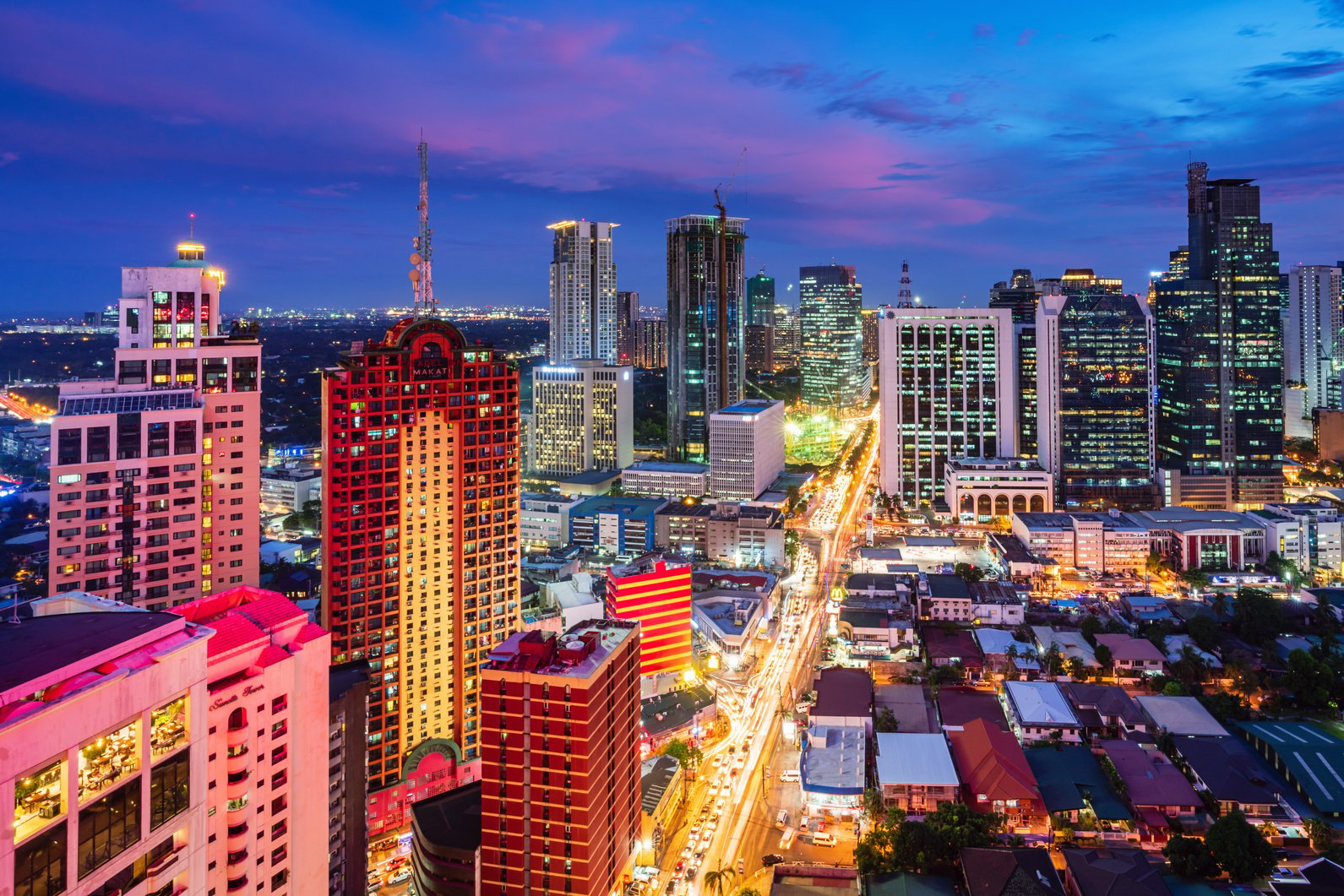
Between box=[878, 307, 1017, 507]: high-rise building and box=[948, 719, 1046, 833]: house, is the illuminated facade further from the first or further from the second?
box=[878, 307, 1017, 507]: high-rise building

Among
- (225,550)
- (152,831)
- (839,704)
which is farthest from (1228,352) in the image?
(152,831)

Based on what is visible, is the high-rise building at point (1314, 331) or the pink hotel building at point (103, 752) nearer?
the pink hotel building at point (103, 752)

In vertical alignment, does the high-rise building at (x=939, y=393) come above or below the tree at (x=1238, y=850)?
above

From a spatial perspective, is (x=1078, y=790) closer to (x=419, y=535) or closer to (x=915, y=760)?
(x=915, y=760)

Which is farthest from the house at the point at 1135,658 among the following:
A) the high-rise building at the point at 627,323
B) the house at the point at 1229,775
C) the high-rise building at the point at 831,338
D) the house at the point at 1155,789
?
the high-rise building at the point at 627,323

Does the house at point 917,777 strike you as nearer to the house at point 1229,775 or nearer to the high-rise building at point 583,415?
the house at point 1229,775

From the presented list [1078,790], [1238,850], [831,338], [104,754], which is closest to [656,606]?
[1078,790]
